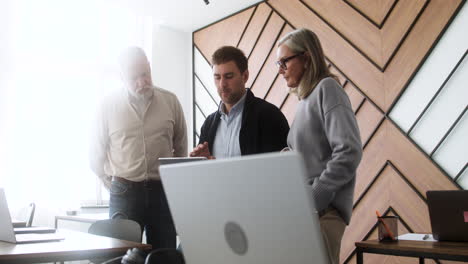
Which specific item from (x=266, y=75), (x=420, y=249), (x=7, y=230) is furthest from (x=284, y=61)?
(x=266, y=75)

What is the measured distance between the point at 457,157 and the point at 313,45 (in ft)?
6.67

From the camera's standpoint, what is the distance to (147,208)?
221cm

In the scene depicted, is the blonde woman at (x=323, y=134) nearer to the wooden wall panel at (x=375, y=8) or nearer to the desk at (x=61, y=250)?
the desk at (x=61, y=250)

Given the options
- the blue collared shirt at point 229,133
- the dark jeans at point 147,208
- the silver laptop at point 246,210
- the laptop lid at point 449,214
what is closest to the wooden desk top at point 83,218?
the dark jeans at point 147,208

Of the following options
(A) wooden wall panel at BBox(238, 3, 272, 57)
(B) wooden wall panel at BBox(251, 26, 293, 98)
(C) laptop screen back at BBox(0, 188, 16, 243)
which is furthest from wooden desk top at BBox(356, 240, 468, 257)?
(A) wooden wall panel at BBox(238, 3, 272, 57)

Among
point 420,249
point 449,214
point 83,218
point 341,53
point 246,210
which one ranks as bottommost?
point 83,218

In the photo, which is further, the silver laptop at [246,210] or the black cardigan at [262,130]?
the black cardigan at [262,130]

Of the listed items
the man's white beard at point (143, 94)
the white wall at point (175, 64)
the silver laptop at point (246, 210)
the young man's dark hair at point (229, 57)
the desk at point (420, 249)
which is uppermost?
the white wall at point (175, 64)

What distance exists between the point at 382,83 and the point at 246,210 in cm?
313

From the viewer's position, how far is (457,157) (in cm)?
312

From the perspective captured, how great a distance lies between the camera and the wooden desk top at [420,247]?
1727mm

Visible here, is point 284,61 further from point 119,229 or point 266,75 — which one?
point 266,75

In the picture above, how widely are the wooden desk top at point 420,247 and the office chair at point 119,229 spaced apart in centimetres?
101

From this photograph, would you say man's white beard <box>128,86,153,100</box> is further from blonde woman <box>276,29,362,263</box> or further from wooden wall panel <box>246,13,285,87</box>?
wooden wall panel <box>246,13,285,87</box>
